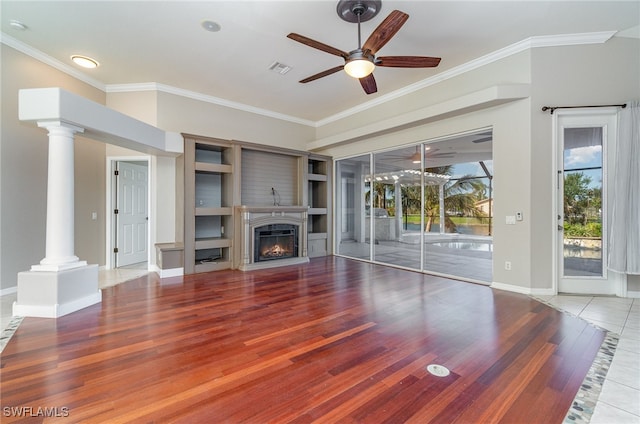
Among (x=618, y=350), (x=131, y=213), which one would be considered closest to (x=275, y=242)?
(x=131, y=213)

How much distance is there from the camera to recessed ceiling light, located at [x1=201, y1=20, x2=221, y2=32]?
3498mm

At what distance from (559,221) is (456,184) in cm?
149

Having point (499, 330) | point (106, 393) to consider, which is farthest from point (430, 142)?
point (106, 393)

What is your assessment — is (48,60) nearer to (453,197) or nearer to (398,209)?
(398,209)

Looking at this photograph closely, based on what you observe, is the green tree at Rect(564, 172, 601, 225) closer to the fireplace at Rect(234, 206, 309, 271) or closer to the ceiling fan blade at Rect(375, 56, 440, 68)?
the ceiling fan blade at Rect(375, 56, 440, 68)

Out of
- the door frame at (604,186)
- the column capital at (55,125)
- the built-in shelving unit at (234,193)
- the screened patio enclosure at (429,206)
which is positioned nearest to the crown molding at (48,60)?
the column capital at (55,125)

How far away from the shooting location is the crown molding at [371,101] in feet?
12.4

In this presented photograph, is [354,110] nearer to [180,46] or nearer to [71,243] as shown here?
[180,46]

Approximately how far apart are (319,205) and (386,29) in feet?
16.2

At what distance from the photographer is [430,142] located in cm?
513

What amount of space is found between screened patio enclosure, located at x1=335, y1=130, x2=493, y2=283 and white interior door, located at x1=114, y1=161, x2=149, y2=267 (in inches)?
188

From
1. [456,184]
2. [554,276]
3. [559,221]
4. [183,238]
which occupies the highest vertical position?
[456,184]

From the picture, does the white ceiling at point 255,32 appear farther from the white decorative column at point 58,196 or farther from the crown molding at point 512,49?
the white decorative column at point 58,196

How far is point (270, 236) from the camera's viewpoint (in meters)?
5.93
